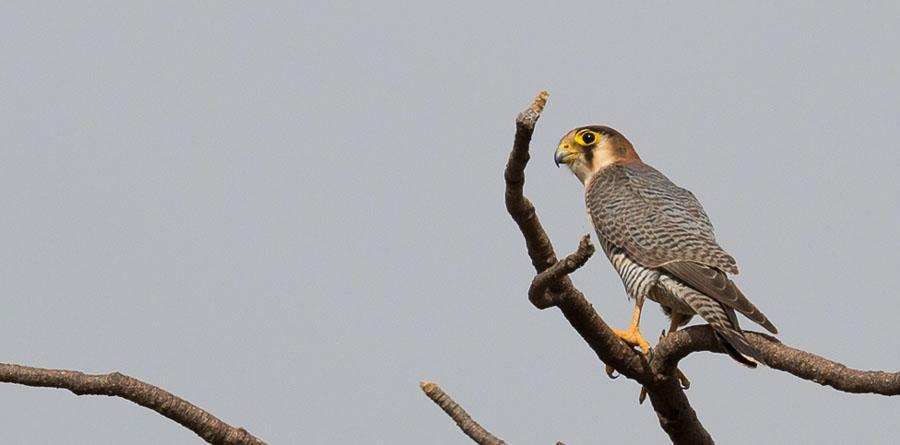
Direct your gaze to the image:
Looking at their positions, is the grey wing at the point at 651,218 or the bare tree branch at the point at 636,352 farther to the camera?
the grey wing at the point at 651,218

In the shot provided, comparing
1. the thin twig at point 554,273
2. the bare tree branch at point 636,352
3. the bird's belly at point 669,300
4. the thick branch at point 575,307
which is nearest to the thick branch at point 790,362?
the bare tree branch at point 636,352

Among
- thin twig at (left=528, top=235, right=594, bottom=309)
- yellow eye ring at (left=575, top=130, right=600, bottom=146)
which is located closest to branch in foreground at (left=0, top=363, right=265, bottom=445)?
thin twig at (left=528, top=235, right=594, bottom=309)

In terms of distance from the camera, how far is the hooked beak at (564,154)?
7.66m

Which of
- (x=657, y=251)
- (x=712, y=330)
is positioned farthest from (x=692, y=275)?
(x=712, y=330)

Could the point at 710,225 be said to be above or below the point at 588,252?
above

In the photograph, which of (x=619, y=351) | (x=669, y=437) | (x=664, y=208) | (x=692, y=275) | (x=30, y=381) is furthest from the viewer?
(x=664, y=208)

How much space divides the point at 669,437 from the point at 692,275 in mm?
966

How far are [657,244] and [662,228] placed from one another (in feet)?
0.59

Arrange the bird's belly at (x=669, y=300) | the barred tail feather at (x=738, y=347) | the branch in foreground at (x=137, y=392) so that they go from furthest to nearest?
the bird's belly at (x=669, y=300) < the barred tail feather at (x=738, y=347) < the branch in foreground at (x=137, y=392)

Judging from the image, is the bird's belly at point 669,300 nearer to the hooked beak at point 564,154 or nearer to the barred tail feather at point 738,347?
the barred tail feather at point 738,347

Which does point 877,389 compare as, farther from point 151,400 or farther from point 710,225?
point 710,225

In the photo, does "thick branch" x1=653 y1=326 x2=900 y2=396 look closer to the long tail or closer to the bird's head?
the long tail

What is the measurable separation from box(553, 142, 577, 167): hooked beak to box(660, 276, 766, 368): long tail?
1.86m

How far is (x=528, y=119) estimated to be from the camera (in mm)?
3812
